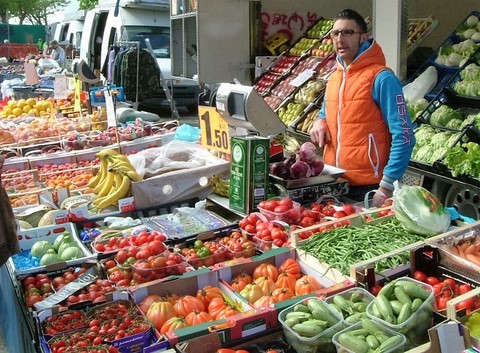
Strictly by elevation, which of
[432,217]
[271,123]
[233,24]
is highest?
[233,24]

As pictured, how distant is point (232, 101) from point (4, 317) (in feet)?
6.86

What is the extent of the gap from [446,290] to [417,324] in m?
0.37

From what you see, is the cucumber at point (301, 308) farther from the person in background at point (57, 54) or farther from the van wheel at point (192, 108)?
the person in background at point (57, 54)

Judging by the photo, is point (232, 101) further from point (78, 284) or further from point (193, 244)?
point (78, 284)

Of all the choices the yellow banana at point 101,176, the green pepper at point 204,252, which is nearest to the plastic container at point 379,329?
the green pepper at point 204,252

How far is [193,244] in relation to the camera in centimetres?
343

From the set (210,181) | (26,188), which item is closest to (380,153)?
(210,181)

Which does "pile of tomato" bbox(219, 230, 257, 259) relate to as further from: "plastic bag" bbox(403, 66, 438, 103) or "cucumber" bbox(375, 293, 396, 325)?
"plastic bag" bbox(403, 66, 438, 103)

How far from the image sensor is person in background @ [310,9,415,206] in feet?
11.6

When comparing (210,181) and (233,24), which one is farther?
(233,24)

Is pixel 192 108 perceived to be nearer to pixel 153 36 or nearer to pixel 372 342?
pixel 153 36

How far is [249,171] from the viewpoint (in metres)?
3.48

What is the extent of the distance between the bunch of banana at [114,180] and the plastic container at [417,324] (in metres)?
2.45

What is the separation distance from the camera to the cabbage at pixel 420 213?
290cm
